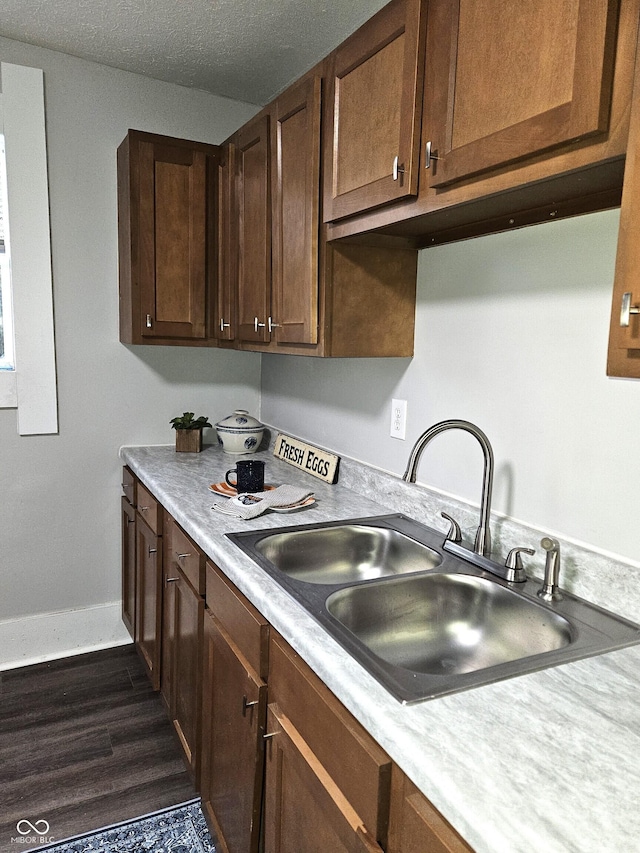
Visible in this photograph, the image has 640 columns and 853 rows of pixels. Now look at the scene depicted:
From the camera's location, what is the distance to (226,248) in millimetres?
2451

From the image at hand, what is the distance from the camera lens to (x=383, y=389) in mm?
2047

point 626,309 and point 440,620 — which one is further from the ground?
point 626,309

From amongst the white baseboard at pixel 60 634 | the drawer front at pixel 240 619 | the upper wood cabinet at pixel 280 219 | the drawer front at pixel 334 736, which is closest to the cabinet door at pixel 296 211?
the upper wood cabinet at pixel 280 219

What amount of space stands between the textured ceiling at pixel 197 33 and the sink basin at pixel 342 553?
5.57ft

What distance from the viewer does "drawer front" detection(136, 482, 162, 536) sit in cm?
213

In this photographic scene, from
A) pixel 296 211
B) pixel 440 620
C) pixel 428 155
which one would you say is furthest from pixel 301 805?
pixel 296 211

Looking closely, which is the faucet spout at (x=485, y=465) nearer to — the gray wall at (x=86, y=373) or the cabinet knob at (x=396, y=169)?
the cabinet knob at (x=396, y=169)

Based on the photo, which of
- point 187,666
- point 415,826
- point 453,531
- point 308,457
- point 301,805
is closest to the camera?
point 415,826

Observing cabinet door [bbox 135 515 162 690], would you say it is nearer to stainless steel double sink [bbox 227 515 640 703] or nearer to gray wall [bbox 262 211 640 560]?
stainless steel double sink [bbox 227 515 640 703]

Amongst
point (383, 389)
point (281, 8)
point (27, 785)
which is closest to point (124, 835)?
point (27, 785)

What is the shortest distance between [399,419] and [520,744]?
1.22 metres

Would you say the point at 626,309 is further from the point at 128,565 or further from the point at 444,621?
the point at 128,565

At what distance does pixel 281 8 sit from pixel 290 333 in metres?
1.10

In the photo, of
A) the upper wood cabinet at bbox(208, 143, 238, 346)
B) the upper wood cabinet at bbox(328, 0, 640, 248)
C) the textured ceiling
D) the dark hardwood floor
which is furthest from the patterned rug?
the textured ceiling
